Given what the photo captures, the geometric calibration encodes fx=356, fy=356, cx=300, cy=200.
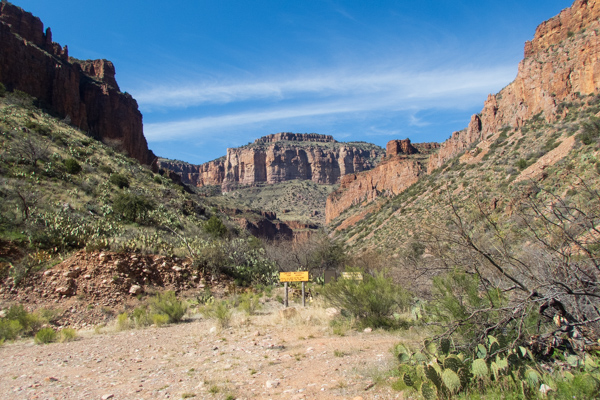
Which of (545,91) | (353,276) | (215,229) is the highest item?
(545,91)

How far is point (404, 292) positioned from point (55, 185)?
18.6 meters

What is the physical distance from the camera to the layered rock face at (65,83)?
42.2 metres

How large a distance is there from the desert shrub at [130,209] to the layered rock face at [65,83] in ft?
100

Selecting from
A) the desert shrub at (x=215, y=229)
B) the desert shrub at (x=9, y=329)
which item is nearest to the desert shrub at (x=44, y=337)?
the desert shrub at (x=9, y=329)

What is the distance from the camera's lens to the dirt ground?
4.78 meters

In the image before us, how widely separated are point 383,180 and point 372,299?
2646 inches

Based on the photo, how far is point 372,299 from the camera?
27.2ft

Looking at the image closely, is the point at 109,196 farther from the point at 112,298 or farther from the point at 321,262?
the point at 321,262

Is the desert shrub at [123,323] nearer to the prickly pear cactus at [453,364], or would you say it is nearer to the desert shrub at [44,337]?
the desert shrub at [44,337]

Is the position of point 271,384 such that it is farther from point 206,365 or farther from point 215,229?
point 215,229

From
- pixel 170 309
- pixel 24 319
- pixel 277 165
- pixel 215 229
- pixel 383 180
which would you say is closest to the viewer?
pixel 24 319

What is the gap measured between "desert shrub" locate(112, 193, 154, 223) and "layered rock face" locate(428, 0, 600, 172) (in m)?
35.5

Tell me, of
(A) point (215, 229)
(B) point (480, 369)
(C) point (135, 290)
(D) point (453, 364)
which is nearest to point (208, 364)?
(D) point (453, 364)

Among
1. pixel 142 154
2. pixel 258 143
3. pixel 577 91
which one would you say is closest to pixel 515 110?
pixel 577 91
